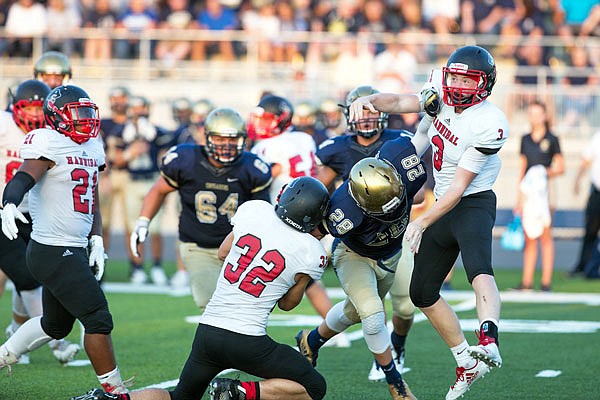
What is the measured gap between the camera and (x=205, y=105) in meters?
12.5

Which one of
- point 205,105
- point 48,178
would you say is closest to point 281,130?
point 48,178

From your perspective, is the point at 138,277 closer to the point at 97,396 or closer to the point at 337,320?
the point at 337,320

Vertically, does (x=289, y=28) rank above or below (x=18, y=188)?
above

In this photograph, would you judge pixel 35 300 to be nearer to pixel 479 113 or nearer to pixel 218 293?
pixel 218 293

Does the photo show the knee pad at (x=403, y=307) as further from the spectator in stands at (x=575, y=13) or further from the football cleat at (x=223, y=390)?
the spectator in stands at (x=575, y=13)

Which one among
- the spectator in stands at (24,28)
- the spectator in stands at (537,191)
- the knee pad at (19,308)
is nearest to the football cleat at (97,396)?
the knee pad at (19,308)

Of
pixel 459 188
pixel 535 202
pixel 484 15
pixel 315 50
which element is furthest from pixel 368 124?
pixel 484 15

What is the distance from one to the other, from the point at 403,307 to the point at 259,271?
165 centimetres

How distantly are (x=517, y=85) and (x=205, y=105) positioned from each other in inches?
206

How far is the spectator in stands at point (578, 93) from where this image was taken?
1523 centimetres

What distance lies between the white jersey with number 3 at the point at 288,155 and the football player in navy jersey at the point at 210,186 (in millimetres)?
1315

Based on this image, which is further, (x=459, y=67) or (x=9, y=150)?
(x=9, y=150)

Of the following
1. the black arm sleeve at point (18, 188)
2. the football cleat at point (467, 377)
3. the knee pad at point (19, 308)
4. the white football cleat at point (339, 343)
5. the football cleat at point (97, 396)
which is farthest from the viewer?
the white football cleat at point (339, 343)

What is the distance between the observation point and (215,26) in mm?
16500
